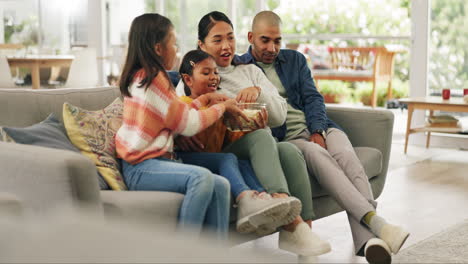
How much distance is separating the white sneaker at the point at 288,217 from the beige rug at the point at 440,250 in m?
0.61

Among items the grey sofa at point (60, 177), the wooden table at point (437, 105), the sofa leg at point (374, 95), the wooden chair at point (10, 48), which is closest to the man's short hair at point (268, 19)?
the grey sofa at point (60, 177)

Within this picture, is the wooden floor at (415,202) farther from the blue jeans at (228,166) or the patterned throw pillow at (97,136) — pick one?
the patterned throw pillow at (97,136)

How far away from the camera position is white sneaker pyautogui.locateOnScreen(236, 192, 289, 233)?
88.4 inches

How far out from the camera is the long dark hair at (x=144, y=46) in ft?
7.63

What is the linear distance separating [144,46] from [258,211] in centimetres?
68

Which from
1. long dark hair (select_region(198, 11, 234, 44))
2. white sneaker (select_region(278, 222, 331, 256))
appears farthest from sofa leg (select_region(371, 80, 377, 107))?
white sneaker (select_region(278, 222, 331, 256))

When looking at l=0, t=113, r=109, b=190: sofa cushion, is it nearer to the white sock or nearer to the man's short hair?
the white sock

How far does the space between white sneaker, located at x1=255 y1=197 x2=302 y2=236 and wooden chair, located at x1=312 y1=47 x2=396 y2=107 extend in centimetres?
671

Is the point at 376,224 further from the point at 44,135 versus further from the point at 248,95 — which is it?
the point at 44,135

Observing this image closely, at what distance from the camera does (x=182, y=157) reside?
252 cm

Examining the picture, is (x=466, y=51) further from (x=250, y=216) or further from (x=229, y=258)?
(x=229, y=258)

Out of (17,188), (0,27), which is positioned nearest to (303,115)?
(17,188)

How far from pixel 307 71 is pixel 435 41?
3637 mm

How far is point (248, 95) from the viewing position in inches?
104
